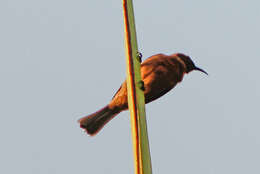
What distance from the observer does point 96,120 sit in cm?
411

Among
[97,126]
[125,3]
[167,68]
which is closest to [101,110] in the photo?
[97,126]

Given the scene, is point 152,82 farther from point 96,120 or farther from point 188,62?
point 96,120

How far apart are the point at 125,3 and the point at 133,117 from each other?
0.37 meters

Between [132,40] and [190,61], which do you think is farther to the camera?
[190,61]

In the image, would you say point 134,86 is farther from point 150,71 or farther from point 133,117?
point 150,71

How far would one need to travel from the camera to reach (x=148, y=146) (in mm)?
1427

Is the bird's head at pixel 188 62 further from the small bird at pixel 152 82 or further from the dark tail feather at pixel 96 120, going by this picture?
the dark tail feather at pixel 96 120

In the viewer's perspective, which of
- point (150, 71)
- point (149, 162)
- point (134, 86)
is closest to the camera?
point (149, 162)

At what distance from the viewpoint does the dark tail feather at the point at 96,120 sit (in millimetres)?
4027

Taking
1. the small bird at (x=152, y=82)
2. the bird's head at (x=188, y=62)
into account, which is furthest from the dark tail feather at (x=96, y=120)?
the bird's head at (x=188, y=62)

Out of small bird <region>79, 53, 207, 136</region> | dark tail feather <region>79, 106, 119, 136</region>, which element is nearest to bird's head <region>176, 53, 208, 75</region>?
small bird <region>79, 53, 207, 136</region>

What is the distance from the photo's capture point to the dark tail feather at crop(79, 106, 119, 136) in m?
4.03

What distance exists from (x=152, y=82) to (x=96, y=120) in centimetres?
80

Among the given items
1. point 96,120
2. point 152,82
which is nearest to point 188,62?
point 152,82
